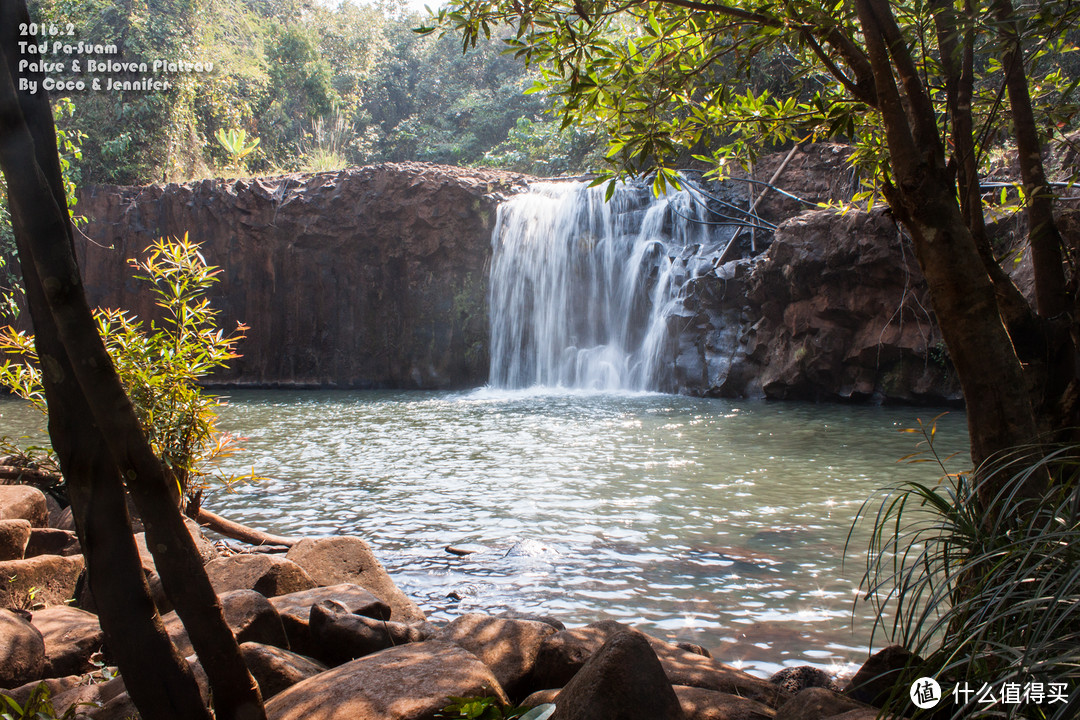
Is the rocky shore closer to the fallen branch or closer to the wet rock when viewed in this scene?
the wet rock

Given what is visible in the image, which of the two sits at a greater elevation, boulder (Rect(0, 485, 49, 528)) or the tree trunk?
the tree trunk

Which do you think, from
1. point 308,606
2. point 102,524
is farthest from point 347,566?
point 102,524

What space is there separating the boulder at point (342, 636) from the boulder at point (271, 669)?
40cm

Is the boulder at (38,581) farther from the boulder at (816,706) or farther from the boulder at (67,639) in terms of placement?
the boulder at (816,706)

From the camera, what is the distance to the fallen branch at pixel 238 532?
556 cm

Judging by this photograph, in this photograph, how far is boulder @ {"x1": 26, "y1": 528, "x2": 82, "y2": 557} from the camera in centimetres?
480

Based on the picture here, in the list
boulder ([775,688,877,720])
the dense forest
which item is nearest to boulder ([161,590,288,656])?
boulder ([775,688,877,720])

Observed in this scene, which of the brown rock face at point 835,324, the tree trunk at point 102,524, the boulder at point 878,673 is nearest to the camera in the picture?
the tree trunk at point 102,524

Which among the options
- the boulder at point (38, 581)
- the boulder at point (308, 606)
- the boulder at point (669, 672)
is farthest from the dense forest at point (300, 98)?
the boulder at point (669, 672)

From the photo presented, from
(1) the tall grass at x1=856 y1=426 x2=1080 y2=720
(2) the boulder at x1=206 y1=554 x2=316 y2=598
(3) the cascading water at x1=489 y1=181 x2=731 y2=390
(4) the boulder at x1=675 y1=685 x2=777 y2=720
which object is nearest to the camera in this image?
(1) the tall grass at x1=856 y1=426 x2=1080 y2=720

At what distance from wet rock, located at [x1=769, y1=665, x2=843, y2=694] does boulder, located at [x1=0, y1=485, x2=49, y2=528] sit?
14.7 feet

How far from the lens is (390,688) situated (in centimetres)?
229

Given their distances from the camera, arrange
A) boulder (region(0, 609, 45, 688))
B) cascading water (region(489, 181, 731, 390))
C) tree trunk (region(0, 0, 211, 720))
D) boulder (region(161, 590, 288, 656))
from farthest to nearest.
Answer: cascading water (region(489, 181, 731, 390)) → boulder (region(161, 590, 288, 656)) → boulder (region(0, 609, 45, 688)) → tree trunk (region(0, 0, 211, 720))

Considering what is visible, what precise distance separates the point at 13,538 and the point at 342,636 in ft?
7.34
